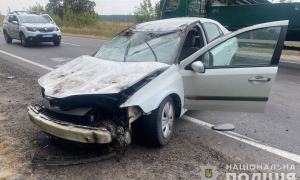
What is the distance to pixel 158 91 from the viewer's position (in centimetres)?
293

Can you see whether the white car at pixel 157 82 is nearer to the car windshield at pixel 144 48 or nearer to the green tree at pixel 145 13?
the car windshield at pixel 144 48

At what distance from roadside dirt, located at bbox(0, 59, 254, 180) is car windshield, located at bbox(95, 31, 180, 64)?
1.15 metres

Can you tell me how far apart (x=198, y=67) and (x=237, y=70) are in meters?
0.55

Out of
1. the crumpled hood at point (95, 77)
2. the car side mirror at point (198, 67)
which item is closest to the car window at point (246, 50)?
the car side mirror at point (198, 67)

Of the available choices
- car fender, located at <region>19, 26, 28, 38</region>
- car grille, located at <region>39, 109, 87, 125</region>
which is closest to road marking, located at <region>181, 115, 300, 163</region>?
car grille, located at <region>39, 109, 87, 125</region>

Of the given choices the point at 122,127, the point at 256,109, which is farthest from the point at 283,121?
the point at 122,127

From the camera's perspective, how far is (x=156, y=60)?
11.7 ft

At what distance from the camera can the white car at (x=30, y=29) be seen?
12492 mm

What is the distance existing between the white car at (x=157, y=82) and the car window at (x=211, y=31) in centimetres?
16

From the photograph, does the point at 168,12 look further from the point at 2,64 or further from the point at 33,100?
the point at 33,100

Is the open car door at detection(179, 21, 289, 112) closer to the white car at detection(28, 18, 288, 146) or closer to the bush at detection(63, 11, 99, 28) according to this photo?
the white car at detection(28, 18, 288, 146)

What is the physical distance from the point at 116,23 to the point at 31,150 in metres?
22.8

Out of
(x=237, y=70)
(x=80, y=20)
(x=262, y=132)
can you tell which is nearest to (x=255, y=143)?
(x=262, y=132)

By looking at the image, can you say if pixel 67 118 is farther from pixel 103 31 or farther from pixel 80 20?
pixel 80 20
